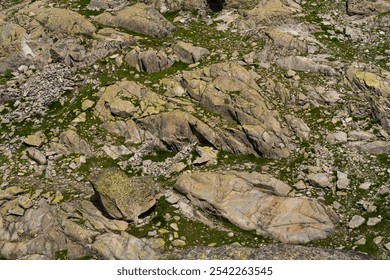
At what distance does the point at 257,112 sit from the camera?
26.5 m

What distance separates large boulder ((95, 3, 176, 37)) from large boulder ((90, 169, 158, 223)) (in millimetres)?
17438

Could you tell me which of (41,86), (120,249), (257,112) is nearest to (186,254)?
(120,249)

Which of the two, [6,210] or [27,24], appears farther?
[27,24]

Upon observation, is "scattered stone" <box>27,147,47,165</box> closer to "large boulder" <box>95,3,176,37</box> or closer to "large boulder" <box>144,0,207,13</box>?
"large boulder" <box>95,3,176,37</box>

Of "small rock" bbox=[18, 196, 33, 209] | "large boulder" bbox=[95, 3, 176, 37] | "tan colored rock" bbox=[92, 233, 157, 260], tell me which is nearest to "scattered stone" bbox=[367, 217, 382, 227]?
"tan colored rock" bbox=[92, 233, 157, 260]

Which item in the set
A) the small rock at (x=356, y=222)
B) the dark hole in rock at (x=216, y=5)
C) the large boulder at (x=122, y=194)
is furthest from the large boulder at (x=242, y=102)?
the dark hole in rock at (x=216, y=5)

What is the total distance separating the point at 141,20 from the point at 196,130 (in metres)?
15.0

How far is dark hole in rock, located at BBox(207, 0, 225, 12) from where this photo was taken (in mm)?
38281

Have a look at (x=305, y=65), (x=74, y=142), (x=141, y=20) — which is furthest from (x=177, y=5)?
(x=74, y=142)

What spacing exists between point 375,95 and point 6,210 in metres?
25.4

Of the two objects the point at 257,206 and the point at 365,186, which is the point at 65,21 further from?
the point at 365,186

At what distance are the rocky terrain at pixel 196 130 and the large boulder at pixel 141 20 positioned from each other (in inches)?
5.3

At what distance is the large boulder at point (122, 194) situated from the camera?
21.6 metres

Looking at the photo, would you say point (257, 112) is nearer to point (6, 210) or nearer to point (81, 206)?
point (81, 206)
